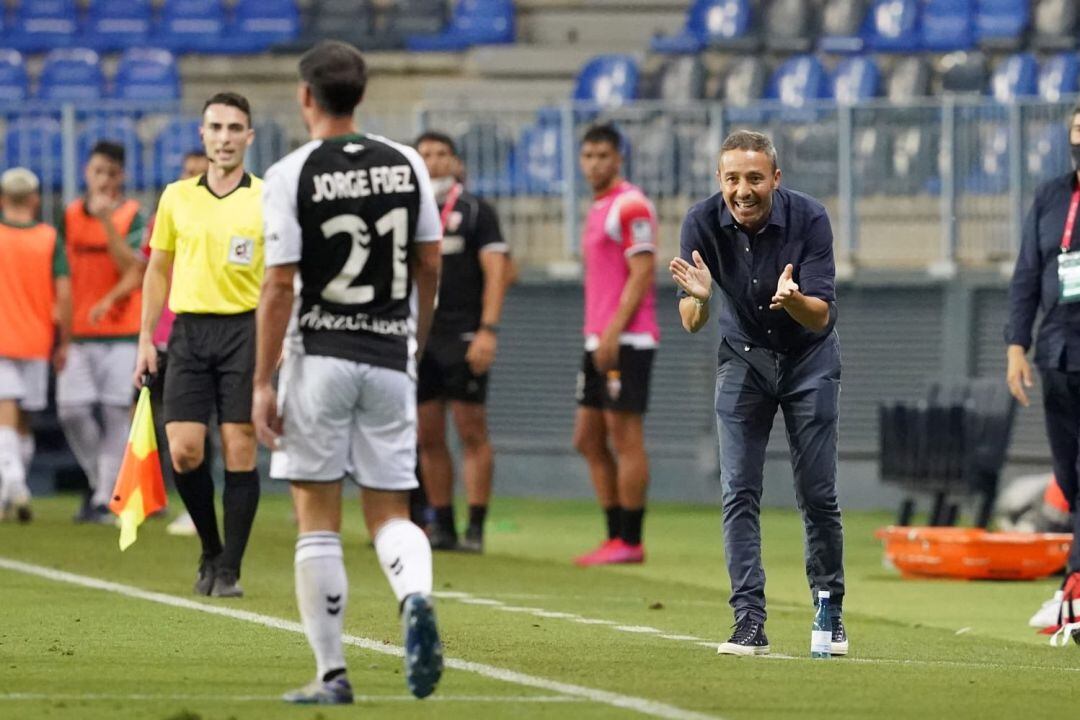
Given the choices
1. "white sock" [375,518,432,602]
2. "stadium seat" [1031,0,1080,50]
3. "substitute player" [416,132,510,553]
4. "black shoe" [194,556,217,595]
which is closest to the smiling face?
"white sock" [375,518,432,602]

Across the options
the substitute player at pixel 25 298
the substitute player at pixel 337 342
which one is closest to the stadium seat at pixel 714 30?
the substitute player at pixel 25 298

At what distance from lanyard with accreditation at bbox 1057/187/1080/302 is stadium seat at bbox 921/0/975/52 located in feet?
40.7

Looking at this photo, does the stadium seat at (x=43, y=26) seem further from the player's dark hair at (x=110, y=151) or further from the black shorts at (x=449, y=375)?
the black shorts at (x=449, y=375)

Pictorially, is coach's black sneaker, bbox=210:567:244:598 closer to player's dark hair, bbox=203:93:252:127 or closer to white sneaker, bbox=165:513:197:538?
player's dark hair, bbox=203:93:252:127

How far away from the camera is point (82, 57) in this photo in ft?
80.1

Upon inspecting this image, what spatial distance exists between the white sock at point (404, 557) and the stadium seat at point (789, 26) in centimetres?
1666

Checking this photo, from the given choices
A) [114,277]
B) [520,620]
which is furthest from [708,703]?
[114,277]

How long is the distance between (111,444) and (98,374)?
1.72 ft

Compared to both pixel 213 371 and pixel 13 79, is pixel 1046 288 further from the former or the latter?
pixel 13 79

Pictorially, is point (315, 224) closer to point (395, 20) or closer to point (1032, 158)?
point (1032, 158)

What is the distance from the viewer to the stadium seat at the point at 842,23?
74.9ft

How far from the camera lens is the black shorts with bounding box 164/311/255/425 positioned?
1050cm

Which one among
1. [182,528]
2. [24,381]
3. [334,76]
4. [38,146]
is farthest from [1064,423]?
[38,146]

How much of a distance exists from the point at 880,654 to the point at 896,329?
9.86 metres
